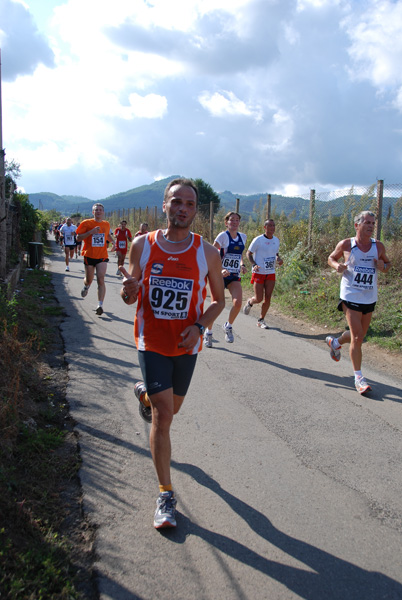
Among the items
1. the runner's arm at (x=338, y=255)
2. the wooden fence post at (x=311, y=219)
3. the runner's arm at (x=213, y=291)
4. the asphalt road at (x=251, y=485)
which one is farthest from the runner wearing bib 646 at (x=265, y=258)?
the runner's arm at (x=213, y=291)

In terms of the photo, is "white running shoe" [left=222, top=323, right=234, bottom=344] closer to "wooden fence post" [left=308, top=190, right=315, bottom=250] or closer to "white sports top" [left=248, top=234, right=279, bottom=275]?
"white sports top" [left=248, top=234, right=279, bottom=275]

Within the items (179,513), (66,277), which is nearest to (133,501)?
(179,513)

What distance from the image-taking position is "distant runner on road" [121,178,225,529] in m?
3.11

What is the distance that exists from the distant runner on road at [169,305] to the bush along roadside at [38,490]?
64cm

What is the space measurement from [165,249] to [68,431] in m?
2.01

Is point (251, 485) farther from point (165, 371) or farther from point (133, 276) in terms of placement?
point (133, 276)

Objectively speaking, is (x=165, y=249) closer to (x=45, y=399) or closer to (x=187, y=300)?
(x=187, y=300)

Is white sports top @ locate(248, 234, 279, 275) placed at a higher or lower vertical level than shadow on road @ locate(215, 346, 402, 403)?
higher

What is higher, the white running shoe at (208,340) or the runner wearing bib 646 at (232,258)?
the runner wearing bib 646 at (232,258)

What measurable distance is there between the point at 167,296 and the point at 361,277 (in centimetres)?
345

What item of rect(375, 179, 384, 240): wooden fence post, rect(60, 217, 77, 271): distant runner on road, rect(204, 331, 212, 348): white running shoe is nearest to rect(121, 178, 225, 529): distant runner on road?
rect(204, 331, 212, 348): white running shoe

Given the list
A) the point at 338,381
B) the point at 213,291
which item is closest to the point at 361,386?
the point at 338,381

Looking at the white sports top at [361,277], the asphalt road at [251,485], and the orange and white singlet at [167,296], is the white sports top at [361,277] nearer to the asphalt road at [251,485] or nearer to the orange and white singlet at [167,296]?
the asphalt road at [251,485]

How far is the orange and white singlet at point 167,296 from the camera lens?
126 inches
